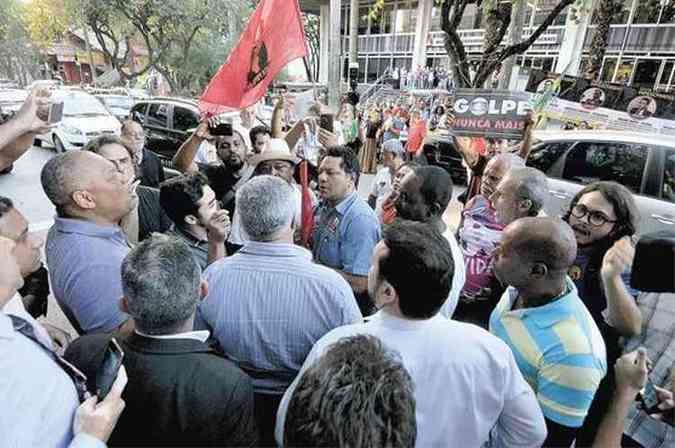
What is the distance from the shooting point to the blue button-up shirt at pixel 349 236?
249 centimetres

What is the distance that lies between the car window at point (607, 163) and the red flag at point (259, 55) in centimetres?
409

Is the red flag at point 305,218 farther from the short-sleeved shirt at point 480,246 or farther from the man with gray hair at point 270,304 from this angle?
the man with gray hair at point 270,304

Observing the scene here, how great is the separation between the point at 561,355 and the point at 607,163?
4747mm

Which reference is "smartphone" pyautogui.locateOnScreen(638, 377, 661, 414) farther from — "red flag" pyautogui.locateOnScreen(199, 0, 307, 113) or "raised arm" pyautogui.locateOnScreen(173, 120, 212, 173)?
"raised arm" pyautogui.locateOnScreen(173, 120, 212, 173)

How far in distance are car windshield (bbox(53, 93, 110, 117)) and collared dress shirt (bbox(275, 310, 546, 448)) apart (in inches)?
495

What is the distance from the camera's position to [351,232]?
8.29 ft

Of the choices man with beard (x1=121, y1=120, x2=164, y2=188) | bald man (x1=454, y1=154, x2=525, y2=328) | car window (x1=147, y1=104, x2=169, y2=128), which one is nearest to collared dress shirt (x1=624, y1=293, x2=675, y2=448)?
bald man (x1=454, y1=154, x2=525, y2=328)

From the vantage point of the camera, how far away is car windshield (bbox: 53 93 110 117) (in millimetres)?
11125

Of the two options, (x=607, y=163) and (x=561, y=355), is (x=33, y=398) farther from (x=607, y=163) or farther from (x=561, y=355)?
(x=607, y=163)

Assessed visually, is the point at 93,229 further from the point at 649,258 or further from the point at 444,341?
the point at 649,258

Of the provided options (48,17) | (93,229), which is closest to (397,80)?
(48,17)

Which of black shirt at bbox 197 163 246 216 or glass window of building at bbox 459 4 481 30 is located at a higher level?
glass window of building at bbox 459 4 481 30

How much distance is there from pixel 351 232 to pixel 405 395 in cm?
169

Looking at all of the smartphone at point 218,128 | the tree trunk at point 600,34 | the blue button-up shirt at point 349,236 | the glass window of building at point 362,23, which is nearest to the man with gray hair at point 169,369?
the blue button-up shirt at point 349,236
